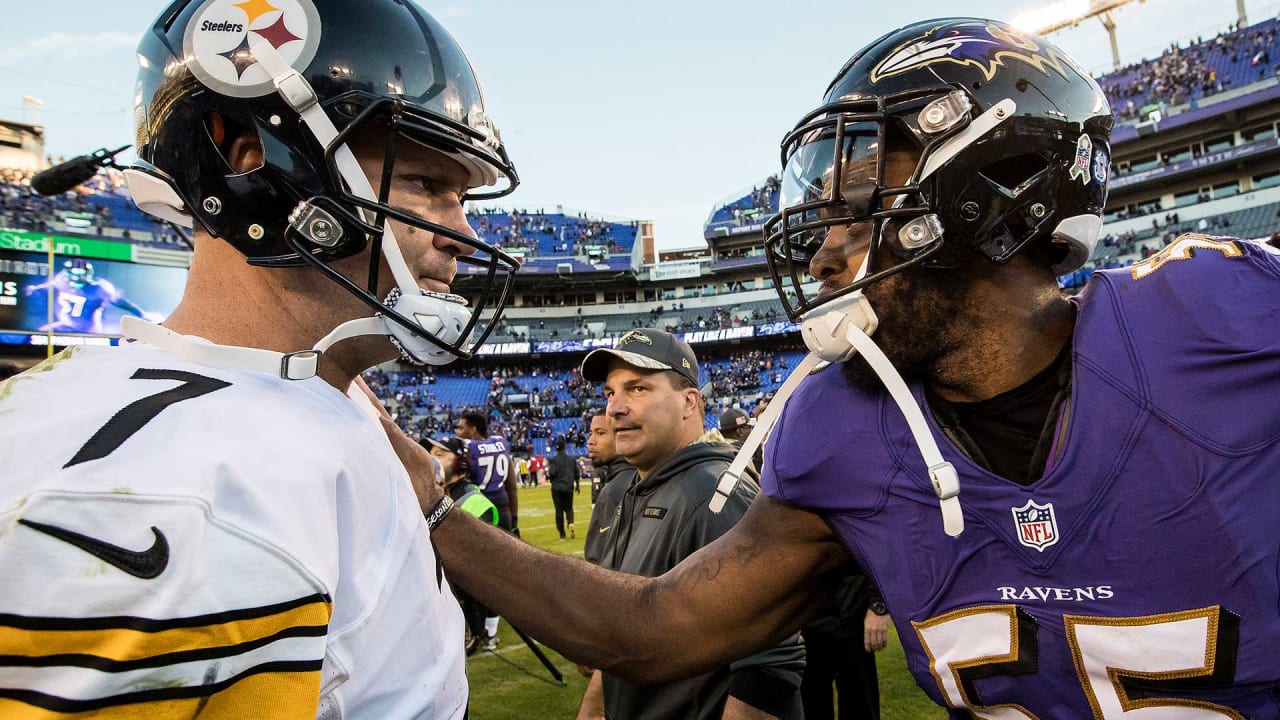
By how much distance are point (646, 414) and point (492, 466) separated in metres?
4.52

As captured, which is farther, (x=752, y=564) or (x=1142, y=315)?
(x=752, y=564)

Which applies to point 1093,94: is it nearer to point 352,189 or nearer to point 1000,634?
point 1000,634

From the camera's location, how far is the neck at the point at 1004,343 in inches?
71.7

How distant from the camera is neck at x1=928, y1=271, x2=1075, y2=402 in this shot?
182 cm

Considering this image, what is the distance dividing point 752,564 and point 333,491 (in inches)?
47.6

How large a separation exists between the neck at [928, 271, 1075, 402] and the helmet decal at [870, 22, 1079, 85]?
1.91 feet

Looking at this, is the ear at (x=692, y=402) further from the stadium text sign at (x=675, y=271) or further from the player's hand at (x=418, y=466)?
the stadium text sign at (x=675, y=271)

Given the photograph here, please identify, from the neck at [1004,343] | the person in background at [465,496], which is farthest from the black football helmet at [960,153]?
the person in background at [465,496]

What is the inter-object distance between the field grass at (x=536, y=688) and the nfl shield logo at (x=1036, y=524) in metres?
3.63

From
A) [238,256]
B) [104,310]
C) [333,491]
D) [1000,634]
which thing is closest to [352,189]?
[238,256]

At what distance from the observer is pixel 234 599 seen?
884mm

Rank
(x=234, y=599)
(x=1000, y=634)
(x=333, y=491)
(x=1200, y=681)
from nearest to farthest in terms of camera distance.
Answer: (x=234, y=599) → (x=333, y=491) → (x=1200, y=681) → (x=1000, y=634)

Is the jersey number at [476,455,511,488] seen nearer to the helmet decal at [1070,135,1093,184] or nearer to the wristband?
the wristband

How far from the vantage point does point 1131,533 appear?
1.51m
